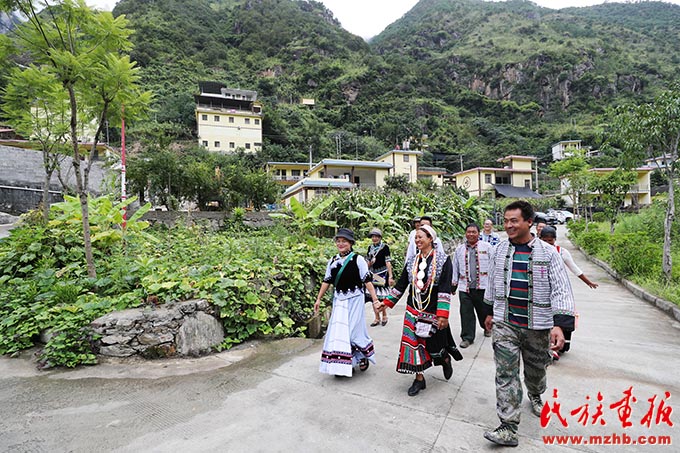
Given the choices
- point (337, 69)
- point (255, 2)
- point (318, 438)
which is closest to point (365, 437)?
point (318, 438)

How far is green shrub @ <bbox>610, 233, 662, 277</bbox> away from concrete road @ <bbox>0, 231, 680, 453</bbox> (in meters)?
4.88

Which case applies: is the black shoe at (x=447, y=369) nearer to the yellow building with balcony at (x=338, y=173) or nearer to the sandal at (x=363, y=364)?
the sandal at (x=363, y=364)

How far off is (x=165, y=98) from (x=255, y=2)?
240ft

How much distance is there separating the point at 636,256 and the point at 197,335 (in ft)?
33.2

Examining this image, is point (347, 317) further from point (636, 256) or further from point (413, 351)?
point (636, 256)

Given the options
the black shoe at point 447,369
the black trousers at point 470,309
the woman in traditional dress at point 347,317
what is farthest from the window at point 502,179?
the black shoe at point 447,369

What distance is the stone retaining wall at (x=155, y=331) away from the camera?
13.3 ft

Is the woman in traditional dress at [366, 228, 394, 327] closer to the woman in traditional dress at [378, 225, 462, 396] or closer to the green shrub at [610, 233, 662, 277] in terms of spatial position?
the woman in traditional dress at [378, 225, 462, 396]

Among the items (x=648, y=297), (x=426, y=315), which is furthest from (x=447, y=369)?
(x=648, y=297)

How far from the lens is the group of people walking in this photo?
2412 mm

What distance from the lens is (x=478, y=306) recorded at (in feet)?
15.1

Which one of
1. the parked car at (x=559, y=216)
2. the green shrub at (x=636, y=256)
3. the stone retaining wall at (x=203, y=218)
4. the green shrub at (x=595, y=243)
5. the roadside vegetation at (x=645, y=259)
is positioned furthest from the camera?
the parked car at (x=559, y=216)

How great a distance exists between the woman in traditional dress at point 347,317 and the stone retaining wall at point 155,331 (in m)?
1.69

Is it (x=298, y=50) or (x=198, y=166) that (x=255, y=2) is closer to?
(x=298, y=50)
